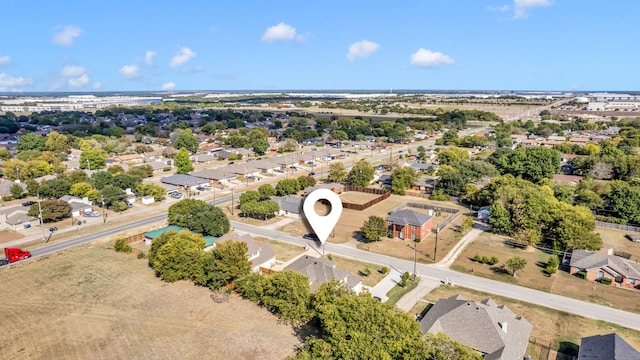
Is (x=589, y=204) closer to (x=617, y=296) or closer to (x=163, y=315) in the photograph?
(x=617, y=296)

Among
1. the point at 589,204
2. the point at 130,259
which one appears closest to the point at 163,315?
the point at 130,259

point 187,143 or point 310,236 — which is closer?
point 310,236

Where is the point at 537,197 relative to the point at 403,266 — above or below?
above

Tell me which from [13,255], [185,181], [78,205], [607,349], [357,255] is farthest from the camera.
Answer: [185,181]

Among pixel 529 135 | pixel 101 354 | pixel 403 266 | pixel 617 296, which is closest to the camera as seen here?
pixel 101 354

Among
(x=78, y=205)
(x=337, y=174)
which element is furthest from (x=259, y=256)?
(x=337, y=174)

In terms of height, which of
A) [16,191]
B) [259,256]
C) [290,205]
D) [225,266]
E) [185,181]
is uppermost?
[225,266]

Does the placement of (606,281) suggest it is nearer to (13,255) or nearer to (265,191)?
(265,191)
